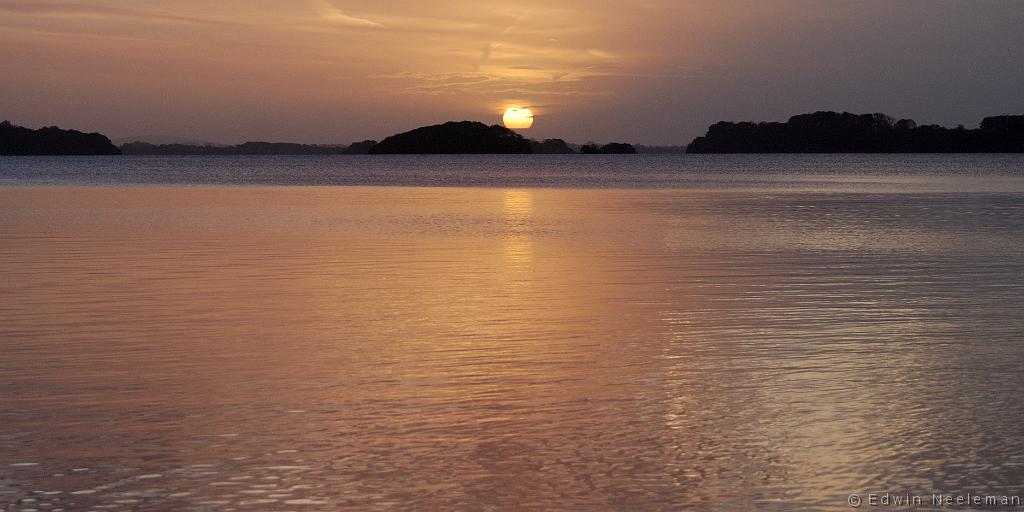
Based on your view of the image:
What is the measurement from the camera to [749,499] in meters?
6.34

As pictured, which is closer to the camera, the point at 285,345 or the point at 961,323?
the point at 285,345

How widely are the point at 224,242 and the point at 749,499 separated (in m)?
19.6

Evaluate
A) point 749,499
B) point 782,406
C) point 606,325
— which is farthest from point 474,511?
point 606,325

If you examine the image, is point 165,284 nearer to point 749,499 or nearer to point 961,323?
point 961,323

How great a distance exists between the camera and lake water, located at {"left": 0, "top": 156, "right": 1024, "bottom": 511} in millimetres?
6676

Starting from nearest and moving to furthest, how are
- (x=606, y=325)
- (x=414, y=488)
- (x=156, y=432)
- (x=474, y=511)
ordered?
1. (x=474, y=511)
2. (x=414, y=488)
3. (x=156, y=432)
4. (x=606, y=325)

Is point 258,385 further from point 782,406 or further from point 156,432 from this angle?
point 782,406

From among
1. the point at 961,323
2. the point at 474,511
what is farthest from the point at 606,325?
the point at 474,511

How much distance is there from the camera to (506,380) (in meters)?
9.48

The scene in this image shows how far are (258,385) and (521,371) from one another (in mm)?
2084

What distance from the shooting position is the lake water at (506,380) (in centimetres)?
668

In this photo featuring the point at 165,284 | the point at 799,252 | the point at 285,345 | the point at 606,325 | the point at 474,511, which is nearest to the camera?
the point at 474,511

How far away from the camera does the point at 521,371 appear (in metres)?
9.88

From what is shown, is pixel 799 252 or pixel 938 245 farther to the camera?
pixel 938 245
